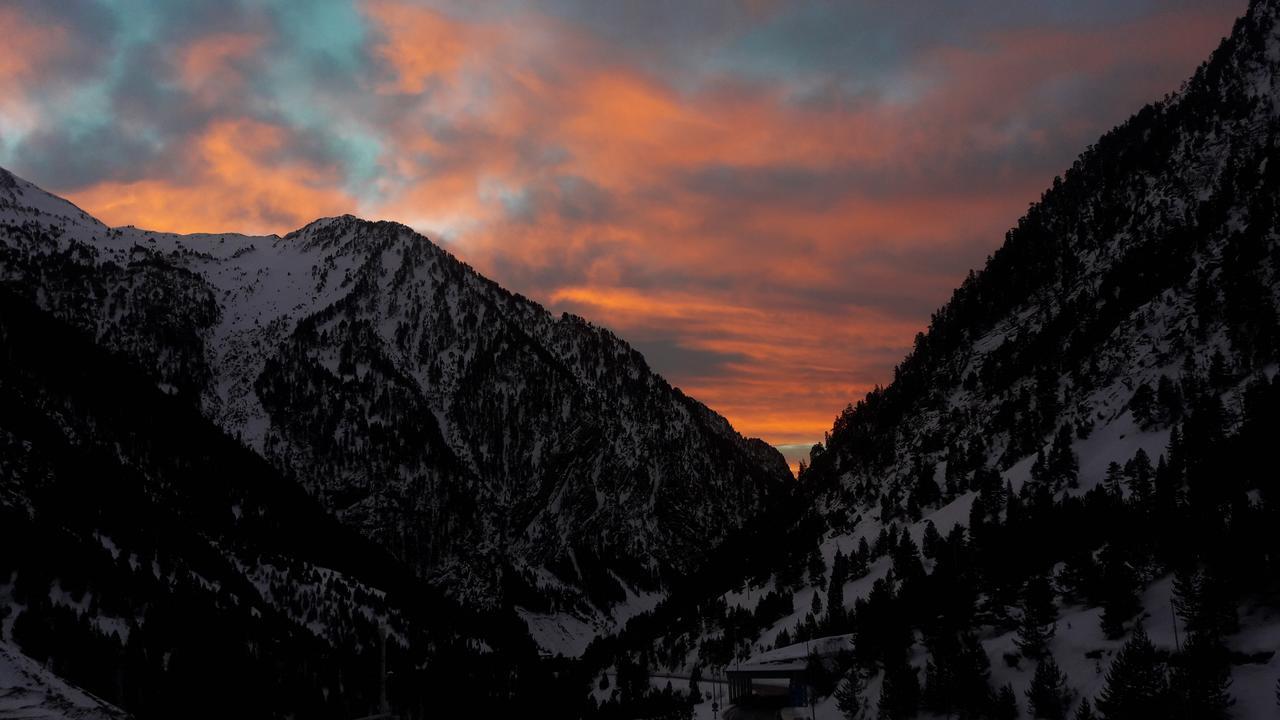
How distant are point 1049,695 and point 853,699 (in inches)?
721

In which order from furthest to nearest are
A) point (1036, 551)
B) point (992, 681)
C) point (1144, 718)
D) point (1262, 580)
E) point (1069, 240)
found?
point (1069, 240), point (1036, 551), point (992, 681), point (1262, 580), point (1144, 718)

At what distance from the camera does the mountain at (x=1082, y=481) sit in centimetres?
4534

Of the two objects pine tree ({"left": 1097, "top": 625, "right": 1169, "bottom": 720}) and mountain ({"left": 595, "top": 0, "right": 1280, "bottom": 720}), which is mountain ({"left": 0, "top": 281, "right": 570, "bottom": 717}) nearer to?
mountain ({"left": 595, "top": 0, "right": 1280, "bottom": 720})

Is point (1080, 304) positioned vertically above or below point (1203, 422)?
above

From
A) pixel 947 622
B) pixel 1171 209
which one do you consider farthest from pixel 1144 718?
pixel 1171 209

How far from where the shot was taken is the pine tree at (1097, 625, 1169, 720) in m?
37.1

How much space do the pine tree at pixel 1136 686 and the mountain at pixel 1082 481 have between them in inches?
5.6

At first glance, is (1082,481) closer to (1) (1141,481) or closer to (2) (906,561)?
(1) (1141,481)

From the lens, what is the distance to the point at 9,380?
173 meters

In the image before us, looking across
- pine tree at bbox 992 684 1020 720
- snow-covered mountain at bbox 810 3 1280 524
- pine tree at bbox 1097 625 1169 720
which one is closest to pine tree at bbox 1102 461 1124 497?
snow-covered mountain at bbox 810 3 1280 524

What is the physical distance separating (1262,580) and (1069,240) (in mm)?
142666

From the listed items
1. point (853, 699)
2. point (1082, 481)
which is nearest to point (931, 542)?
point (1082, 481)

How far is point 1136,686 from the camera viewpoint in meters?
37.9

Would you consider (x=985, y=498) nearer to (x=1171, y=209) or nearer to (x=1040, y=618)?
(x=1040, y=618)
